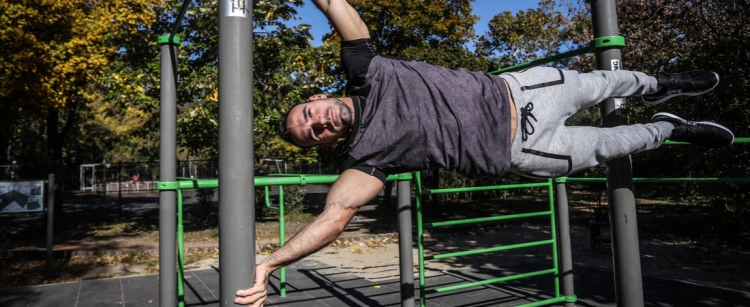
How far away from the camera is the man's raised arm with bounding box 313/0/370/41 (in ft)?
6.51

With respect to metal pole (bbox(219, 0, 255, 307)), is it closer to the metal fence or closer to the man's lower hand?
the man's lower hand

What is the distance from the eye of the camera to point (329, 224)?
1.73 metres

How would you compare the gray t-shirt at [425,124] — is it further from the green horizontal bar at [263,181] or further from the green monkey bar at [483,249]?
the green monkey bar at [483,249]

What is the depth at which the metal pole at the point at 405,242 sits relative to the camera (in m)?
3.66

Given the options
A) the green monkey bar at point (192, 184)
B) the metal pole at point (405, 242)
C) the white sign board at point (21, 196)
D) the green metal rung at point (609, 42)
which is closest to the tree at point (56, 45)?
the white sign board at point (21, 196)

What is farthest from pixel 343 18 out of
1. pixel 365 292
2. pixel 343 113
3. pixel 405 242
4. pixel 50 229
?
pixel 50 229

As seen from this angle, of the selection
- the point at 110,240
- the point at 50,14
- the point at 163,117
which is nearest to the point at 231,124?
the point at 163,117

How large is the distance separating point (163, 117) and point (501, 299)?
11.8 ft

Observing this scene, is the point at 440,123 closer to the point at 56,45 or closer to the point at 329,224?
the point at 329,224

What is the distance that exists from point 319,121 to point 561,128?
1046 mm

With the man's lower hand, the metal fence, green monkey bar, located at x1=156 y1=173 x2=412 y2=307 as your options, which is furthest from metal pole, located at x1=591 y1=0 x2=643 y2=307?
the metal fence

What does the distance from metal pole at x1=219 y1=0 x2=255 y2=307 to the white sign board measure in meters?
8.53

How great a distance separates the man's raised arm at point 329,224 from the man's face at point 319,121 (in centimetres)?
17

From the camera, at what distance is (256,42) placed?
409 inches
